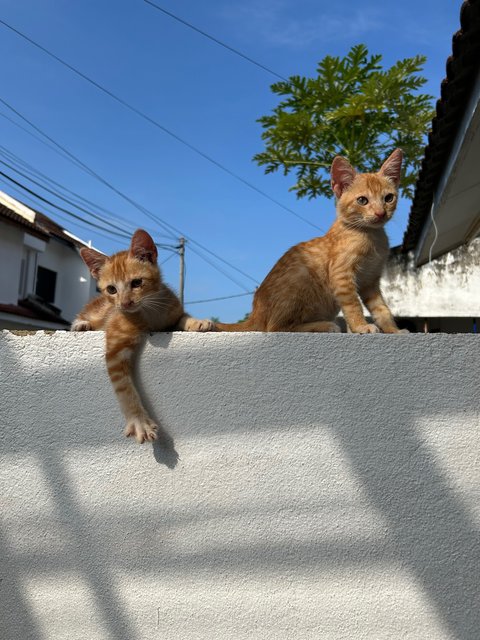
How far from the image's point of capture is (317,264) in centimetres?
247

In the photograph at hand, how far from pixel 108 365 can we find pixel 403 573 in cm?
149

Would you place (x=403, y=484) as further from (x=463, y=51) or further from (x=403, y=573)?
(x=463, y=51)

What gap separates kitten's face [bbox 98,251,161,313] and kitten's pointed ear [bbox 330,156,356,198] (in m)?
1.06

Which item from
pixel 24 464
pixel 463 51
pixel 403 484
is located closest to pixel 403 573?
pixel 403 484

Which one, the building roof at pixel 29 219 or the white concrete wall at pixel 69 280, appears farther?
the white concrete wall at pixel 69 280

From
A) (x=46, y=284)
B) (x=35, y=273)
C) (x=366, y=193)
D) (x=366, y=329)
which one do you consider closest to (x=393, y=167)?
(x=366, y=193)

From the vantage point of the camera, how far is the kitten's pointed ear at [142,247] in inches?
92.6

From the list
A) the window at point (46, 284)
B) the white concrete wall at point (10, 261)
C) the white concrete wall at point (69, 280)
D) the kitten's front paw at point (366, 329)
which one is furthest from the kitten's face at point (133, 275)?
the white concrete wall at point (69, 280)

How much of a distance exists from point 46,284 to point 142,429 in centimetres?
1856

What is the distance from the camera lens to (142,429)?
6.86ft

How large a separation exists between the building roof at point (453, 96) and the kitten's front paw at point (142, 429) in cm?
231

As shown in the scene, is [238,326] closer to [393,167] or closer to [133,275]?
[133,275]

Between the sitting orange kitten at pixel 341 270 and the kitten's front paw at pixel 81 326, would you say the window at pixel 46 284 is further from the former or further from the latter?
the sitting orange kitten at pixel 341 270

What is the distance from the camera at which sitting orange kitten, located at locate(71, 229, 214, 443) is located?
214 cm
